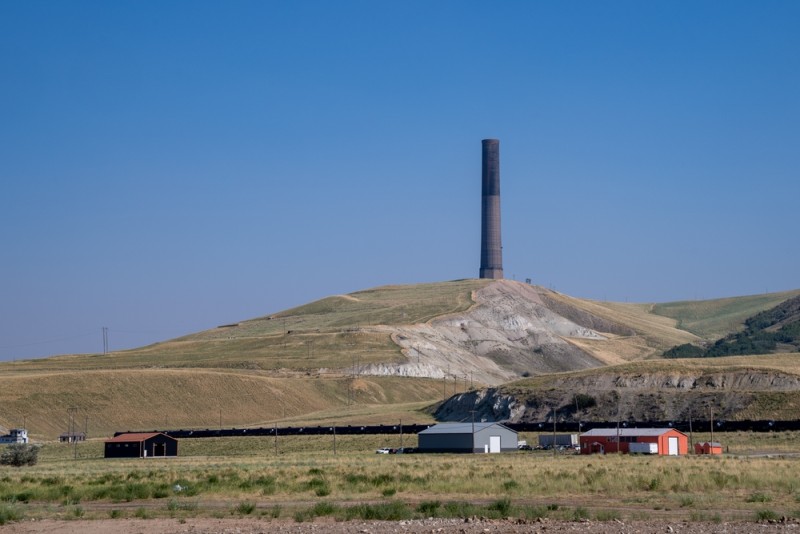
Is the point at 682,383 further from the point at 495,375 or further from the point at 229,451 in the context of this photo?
the point at 495,375

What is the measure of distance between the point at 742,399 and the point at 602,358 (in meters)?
91.4

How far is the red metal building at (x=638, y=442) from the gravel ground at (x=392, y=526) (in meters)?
37.6

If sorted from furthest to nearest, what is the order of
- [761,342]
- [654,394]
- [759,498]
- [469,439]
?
[761,342] → [654,394] → [469,439] → [759,498]

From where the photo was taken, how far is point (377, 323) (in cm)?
18988

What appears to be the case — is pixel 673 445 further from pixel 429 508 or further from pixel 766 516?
pixel 766 516

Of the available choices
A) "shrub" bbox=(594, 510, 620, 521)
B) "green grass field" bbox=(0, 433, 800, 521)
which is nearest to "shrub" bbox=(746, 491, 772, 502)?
"green grass field" bbox=(0, 433, 800, 521)

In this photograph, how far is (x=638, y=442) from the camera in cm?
6656

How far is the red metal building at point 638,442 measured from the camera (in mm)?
65688

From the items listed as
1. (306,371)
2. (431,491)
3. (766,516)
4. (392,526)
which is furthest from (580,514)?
A: (306,371)

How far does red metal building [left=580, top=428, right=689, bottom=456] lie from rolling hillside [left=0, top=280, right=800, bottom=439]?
3967cm

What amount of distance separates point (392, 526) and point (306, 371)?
382ft

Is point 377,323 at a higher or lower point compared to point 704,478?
higher

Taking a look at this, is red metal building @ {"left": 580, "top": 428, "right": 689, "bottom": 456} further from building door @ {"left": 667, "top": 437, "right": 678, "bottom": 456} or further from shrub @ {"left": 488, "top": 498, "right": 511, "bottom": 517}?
shrub @ {"left": 488, "top": 498, "right": 511, "bottom": 517}

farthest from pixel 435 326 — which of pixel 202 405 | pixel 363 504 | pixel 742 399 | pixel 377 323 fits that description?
pixel 363 504
